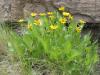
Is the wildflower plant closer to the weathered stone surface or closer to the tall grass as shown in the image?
the tall grass

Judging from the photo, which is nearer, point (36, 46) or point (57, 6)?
point (36, 46)

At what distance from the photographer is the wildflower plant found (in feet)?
10.2

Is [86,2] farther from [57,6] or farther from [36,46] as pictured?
[36,46]

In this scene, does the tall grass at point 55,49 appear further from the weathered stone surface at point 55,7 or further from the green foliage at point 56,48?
the weathered stone surface at point 55,7

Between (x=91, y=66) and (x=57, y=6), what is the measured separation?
3.24 feet

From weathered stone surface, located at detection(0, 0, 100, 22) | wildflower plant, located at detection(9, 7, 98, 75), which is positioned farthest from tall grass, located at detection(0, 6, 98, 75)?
weathered stone surface, located at detection(0, 0, 100, 22)

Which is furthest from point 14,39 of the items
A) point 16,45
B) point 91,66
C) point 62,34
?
point 91,66

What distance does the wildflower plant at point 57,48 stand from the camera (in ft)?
10.2

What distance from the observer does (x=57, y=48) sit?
3.07 meters

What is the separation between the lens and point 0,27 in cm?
389

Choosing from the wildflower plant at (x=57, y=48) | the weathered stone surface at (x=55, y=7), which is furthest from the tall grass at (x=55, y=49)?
the weathered stone surface at (x=55, y=7)

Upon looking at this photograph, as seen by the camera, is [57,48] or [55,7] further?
[55,7]

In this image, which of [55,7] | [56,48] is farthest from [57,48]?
[55,7]

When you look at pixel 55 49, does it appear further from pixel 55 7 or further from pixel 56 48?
pixel 55 7
